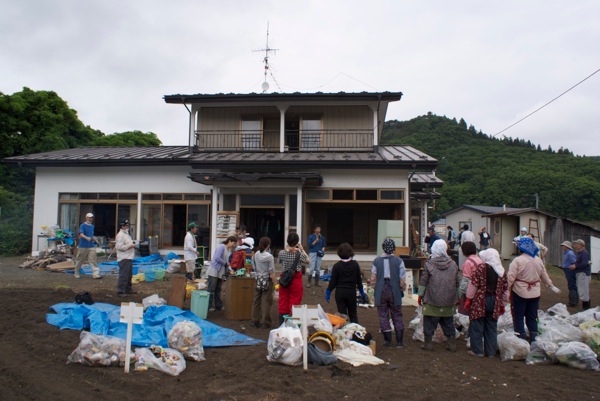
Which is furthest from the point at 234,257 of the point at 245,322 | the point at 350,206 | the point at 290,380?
the point at 350,206

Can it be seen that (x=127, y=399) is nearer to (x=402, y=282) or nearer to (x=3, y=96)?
(x=402, y=282)

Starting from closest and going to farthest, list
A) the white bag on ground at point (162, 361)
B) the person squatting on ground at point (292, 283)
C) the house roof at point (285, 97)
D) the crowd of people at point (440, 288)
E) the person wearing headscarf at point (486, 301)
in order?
the white bag on ground at point (162, 361)
the person wearing headscarf at point (486, 301)
the crowd of people at point (440, 288)
the person squatting on ground at point (292, 283)
the house roof at point (285, 97)

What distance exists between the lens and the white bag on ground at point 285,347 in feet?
17.2

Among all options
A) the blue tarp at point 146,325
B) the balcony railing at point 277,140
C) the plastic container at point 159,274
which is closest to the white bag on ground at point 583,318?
the blue tarp at point 146,325

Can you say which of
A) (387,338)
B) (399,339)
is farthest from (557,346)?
(387,338)

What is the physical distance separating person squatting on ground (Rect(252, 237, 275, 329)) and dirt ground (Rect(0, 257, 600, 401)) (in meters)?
1.13

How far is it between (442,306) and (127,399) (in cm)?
428

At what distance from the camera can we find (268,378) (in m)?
4.83

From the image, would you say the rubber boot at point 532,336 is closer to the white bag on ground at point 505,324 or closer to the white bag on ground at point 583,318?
the white bag on ground at point 505,324

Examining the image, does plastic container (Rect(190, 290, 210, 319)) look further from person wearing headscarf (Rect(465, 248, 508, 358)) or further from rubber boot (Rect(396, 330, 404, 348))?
person wearing headscarf (Rect(465, 248, 508, 358))

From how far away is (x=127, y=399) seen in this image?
4148mm

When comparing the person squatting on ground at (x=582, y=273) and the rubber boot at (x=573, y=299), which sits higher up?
the person squatting on ground at (x=582, y=273)

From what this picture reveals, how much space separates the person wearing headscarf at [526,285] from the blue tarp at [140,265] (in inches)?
382

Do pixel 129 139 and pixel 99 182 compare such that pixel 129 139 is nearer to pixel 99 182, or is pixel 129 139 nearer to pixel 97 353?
pixel 99 182
